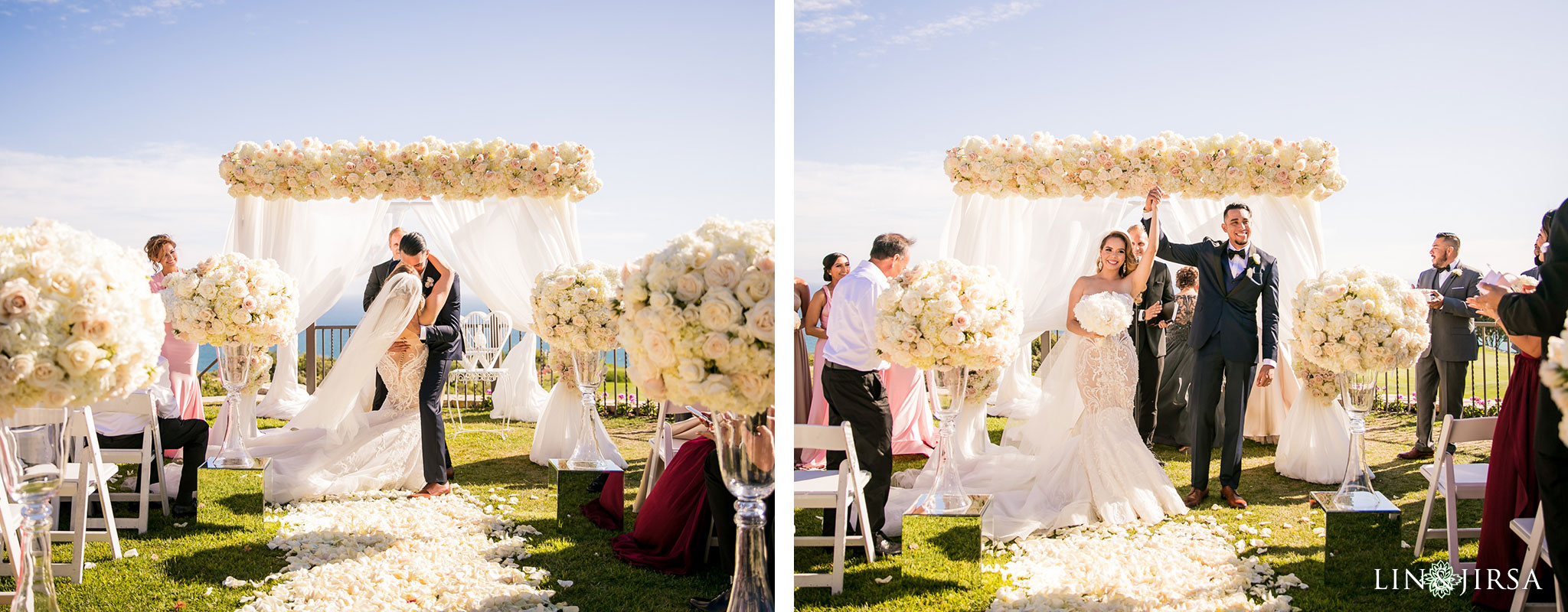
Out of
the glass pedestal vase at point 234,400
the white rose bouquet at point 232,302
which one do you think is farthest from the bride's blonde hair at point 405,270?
the glass pedestal vase at point 234,400

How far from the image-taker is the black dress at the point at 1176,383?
5449 millimetres

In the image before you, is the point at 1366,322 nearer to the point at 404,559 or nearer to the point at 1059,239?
the point at 1059,239

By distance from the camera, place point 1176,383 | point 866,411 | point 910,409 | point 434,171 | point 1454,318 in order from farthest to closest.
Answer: point 1176,383 → point 910,409 → point 1454,318 → point 866,411 → point 434,171

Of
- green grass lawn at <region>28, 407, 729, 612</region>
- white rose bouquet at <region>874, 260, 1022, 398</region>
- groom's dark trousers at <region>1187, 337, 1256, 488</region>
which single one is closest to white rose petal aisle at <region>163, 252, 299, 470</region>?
green grass lawn at <region>28, 407, 729, 612</region>

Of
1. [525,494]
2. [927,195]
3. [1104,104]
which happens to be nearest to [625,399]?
[525,494]

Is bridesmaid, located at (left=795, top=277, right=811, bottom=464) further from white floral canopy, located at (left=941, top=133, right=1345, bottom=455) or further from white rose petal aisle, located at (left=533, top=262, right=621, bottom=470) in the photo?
white rose petal aisle, located at (left=533, top=262, right=621, bottom=470)

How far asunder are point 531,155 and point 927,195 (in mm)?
1525

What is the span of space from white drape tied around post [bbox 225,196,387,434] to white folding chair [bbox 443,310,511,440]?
0.47 m

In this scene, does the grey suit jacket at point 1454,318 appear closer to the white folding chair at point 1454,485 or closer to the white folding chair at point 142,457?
the white folding chair at point 1454,485

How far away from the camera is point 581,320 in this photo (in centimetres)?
308

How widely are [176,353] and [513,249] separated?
3.67 ft

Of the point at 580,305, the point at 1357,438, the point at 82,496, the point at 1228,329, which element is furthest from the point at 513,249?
the point at 1228,329

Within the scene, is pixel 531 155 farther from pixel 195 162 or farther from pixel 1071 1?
pixel 1071 1

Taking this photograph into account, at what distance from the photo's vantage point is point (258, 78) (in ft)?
9.29
